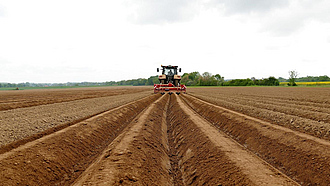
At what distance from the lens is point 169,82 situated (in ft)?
76.5

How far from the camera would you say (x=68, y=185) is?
3.61 metres

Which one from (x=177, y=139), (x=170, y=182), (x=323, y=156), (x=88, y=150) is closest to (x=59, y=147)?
(x=88, y=150)

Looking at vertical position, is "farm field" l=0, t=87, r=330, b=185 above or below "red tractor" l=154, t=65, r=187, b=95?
below

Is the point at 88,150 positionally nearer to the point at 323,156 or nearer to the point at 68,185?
the point at 68,185

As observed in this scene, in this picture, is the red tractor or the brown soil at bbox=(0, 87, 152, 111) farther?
the red tractor

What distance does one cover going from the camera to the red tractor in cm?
2117

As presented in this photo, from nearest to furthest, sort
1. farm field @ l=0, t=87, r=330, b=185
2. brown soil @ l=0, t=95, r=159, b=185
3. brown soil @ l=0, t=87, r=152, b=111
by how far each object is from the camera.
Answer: farm field @ l=0, t=87, r=330, b=185
brown soil @ l=0, t=95, r=159, b=185
brown soil @ l=0, t=87, r=152, b=111

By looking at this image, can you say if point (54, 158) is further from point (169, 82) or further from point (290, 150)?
point (169, 82)

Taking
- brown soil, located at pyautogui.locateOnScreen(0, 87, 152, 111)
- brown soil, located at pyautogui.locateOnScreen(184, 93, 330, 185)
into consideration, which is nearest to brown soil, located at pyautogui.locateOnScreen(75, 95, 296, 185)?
brown soil, located at pyautogui.locateOnScreen(184, 93, 330, 185)

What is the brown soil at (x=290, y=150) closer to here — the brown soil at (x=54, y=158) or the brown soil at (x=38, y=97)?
the brown soil at (x=54, y=158)

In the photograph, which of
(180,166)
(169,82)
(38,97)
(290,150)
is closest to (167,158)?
(180,166)

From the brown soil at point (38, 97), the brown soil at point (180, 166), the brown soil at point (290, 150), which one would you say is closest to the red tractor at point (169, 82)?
the brown soil at point (38, 97)

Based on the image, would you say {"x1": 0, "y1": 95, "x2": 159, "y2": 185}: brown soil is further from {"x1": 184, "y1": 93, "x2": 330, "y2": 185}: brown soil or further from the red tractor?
the red tractor

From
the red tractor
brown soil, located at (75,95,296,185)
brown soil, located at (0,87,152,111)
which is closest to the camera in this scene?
brown soil, located at (75,95,296,185)
